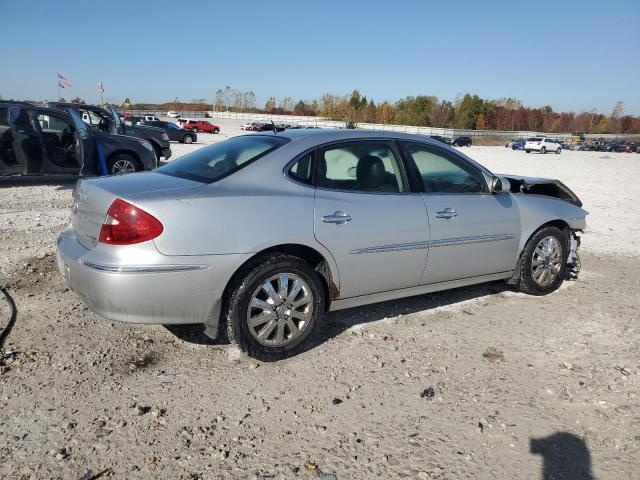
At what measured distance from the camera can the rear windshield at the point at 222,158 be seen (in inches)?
139

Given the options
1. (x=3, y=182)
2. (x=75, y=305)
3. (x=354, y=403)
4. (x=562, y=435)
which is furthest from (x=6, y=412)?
(x=3, y=182)

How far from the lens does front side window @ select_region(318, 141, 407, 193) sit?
12.1 ft

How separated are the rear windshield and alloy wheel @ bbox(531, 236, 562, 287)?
2.78 meters

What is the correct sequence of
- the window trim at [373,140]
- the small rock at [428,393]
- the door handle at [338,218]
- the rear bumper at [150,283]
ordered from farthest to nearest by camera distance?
the window trim at [373,140] → the door handle at [338,218] → the small rock at [428,393] → the rear bumper at [150,283]

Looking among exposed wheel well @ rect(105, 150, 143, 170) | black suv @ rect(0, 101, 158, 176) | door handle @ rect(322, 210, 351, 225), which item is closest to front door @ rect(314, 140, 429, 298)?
door handle @ rect(322, 210, 351, 225)

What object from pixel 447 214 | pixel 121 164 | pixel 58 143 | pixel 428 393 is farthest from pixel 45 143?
pixel 428 393

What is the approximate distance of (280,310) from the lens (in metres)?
3.43

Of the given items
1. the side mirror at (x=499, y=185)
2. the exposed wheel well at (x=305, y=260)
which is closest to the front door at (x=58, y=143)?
→ the exposed wheel well at (x=305, y=260)

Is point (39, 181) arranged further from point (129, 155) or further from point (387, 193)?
point (387, 193)

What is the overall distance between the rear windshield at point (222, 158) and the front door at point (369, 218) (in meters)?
0.45

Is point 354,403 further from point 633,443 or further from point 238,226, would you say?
point 633,443

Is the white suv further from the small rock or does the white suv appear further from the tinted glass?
the small rock

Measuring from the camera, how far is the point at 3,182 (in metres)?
11.2

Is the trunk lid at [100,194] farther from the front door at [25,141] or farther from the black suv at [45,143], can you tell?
the front door at [25,141]
